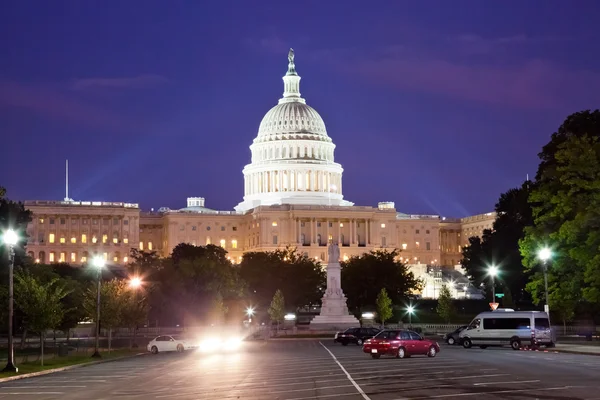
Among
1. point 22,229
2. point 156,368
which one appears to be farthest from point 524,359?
point 22,229

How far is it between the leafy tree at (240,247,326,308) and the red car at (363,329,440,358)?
9177 centimetres

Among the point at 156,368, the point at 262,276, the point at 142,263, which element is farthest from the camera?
the point at 262,276

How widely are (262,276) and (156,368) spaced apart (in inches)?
3996

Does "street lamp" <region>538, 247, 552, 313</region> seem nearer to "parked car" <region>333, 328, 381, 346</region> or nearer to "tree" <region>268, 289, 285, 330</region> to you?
"parked car" <region>333, 328, 381, 346</region>

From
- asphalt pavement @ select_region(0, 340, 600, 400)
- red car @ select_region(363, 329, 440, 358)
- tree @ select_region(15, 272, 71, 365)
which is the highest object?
tree @ select_region(15, 272, 71, 365)

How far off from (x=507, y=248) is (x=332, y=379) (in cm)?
9125

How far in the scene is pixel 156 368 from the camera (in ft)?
164

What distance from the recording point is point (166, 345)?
241ft

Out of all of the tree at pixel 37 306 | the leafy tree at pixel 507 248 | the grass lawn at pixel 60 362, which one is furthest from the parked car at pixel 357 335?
the leafy tree at pixel 507 248

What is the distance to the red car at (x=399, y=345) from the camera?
5394 centimetres

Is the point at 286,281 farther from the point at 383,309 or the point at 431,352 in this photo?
the point at 431,352

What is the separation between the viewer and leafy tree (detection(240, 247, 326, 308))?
147m

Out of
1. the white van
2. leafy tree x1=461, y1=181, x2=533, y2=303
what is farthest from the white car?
leafy tree x1=461, y1=181, x2=533, y2=303

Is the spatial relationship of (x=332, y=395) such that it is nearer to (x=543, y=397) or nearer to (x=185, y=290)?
(x=543, y=397)
